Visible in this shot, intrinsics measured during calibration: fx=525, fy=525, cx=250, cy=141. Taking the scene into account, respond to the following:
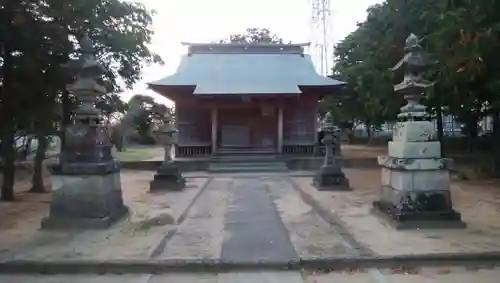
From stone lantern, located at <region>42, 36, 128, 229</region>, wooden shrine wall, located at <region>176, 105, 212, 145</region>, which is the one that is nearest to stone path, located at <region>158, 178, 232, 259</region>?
stone lantern, located at <region>42, 36, 128, 229</region>

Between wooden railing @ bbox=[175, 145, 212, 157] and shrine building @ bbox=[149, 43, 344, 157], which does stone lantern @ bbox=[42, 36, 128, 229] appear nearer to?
shrine building @ bbox=[149, 43, 344, 157]

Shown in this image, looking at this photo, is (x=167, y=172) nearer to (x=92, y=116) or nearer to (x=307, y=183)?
(x=307, y=183)

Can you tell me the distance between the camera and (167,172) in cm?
1473

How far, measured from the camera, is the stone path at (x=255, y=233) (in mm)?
6672

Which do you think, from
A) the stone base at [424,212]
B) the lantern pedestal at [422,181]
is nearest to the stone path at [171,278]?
the stone base at [424,212]

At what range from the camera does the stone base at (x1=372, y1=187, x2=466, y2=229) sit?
27.2 feet

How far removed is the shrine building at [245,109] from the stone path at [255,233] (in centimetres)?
1104

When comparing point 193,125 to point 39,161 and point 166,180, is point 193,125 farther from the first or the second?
point 39,161

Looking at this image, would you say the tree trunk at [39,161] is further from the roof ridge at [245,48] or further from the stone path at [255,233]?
the roof ridge at [245,48]

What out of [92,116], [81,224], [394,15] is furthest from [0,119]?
[394,15]

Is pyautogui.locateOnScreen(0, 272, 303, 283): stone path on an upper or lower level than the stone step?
lower

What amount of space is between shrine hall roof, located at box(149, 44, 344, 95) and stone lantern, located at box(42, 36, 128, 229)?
13.7 meters

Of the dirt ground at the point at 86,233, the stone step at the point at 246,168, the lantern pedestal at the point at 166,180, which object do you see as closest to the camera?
the dirt ground at the point at 86,233

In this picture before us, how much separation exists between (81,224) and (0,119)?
144 inches
